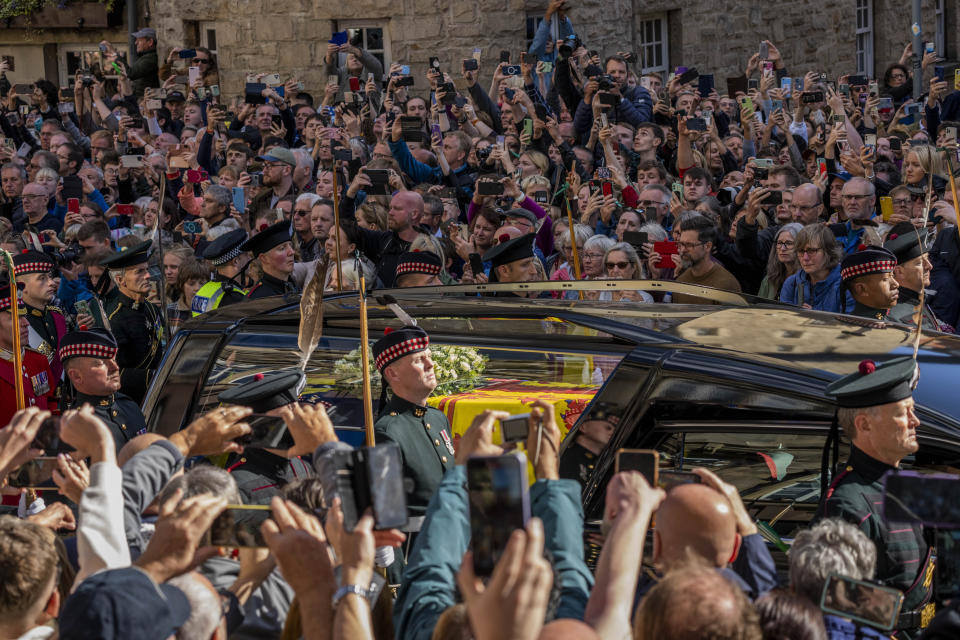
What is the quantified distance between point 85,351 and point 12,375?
1230 millimetres

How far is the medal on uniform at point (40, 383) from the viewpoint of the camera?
23.1 ft

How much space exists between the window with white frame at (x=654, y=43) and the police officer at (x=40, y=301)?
1430 cm

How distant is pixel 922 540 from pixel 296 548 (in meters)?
1.93

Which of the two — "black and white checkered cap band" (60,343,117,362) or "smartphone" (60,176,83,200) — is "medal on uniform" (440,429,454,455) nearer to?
"black and white checkered cap band" (60,343,117,362)

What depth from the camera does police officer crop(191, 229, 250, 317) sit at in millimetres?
7836

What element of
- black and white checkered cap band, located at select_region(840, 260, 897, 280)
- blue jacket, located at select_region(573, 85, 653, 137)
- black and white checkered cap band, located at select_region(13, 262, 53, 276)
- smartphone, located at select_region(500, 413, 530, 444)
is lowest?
smartphone, located at select_region(500, 413, 530, 444)

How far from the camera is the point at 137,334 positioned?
744 centimetres

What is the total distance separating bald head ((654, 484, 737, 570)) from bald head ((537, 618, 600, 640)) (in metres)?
0.57

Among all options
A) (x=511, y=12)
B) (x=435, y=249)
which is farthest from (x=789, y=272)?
(x=511, y=12)

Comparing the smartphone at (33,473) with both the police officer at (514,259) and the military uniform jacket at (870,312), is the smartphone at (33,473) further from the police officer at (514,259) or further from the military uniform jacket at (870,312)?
the police officer at (514,259)

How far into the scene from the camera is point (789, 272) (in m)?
7.62

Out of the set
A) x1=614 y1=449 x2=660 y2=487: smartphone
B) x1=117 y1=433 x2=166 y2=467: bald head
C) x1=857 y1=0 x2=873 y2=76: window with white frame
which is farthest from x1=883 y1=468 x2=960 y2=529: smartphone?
x1=857 y1=0 x2=873 y2=76: window with white frame

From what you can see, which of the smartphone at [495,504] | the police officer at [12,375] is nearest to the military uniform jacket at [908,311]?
the smartphone at [495,504]

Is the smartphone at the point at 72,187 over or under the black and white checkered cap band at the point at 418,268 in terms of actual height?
over
